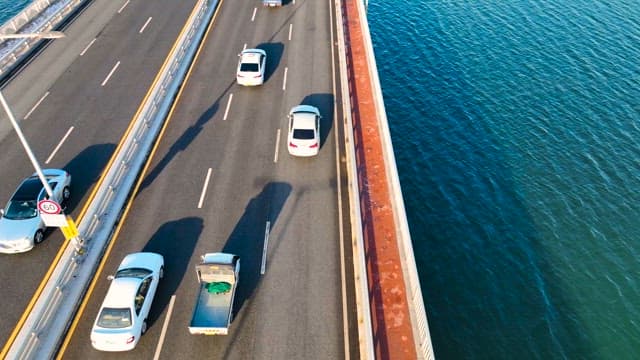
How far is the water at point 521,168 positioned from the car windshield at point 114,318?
1729 centimetres

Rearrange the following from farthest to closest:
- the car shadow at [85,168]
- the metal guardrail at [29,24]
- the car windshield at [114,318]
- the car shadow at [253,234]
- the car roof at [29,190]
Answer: the metal guardrail at [29,24], the car shadow at [85,168], the car roof at [29,190], the car shadow at [253,234], the car windshield at [114,318]

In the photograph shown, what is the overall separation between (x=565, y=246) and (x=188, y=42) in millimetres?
34439

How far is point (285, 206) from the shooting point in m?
26.0

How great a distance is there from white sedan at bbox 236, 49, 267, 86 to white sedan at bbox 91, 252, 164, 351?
59.1 ft

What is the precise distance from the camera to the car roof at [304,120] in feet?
95.1

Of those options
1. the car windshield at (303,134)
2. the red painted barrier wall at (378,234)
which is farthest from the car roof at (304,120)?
the red painted barrier wall at (378,234)

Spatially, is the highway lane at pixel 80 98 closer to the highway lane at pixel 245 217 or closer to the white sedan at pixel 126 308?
the highway lane at pixel 245 217

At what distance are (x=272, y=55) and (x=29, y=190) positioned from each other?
73.6 feet

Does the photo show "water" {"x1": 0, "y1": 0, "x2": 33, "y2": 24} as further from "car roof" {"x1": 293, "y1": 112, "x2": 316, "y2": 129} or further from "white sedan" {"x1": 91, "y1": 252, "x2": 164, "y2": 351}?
"white sedan" {"x1": 91, "y1": 252, "x2": 164, "y2": 351}

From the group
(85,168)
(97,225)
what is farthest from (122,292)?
(85,168)

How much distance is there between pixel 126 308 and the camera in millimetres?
19125

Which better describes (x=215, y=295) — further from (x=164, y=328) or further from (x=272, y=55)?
(x=272, y=55)

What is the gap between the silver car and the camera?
22750mm

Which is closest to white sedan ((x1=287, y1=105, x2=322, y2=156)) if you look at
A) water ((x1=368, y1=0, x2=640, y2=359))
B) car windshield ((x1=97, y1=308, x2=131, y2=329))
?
water ((x1=368, y1=0, x2=640, y2=359))
